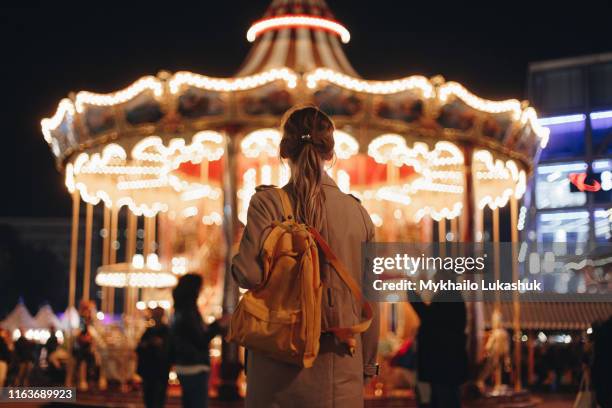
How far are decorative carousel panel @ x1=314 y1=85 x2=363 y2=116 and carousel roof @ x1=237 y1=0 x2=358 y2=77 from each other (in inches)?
32.4

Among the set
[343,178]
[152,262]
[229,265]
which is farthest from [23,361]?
[343,178]

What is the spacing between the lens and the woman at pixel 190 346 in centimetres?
645

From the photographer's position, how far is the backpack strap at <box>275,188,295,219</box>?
10.6 ft

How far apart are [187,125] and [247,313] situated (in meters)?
9.64

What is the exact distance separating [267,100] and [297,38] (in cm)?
214

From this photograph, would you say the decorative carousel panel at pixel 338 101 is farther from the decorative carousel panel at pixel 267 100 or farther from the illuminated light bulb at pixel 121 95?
the illuminated light bulb at pixel 121 95

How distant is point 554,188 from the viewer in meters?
59.3

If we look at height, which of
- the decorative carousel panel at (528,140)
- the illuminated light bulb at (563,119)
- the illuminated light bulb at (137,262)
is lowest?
the illuminated light bulb at (137,262)

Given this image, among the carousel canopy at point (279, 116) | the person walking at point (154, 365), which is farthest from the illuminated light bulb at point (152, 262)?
the person walking at point (154, 365)

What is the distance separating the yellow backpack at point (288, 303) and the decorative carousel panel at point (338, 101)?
354 inches

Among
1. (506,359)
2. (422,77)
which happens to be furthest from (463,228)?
(506,359)

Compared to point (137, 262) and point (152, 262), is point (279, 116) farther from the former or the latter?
point (152, 262)

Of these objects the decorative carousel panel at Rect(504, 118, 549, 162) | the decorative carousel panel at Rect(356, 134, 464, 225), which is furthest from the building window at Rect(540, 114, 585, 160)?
the decorative carousel panel at Rect(504, 118, 549, 162)

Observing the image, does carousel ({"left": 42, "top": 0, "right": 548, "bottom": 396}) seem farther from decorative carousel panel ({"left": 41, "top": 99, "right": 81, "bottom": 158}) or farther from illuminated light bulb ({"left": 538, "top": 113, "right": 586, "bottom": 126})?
illuminated light bulb ({"left": 538, "top": 113, "right": 586, "bottom": 126})
